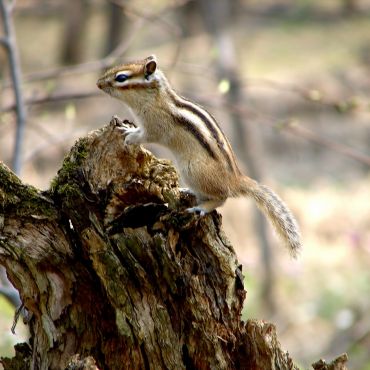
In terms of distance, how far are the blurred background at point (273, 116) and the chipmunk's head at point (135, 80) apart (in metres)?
0.72

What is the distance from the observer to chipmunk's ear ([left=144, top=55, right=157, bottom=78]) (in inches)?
147

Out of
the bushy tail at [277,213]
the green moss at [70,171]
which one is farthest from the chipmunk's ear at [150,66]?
the green moss at [70,171]

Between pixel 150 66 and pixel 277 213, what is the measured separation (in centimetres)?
87

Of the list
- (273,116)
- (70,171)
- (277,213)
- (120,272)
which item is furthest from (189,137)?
(273,116)

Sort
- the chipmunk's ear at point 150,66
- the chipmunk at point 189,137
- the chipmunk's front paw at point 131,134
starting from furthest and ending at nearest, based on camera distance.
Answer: the chipmunk's ear at point 150,66, the chipmunk at point 189,137, the chipmunk's front paw at point 131,134

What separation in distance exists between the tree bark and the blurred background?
2.95 ft

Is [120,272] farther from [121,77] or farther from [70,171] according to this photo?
[121,77]

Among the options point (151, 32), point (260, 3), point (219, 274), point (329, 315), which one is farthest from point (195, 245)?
point (260, 3)

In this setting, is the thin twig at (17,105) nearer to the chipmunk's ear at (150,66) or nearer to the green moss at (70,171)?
the chipmunk's ear at (150,66)

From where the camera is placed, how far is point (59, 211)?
300 cm

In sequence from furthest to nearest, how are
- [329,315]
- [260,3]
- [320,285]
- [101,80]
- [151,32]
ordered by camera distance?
1. [260,3]
2. [151,32]
3. [320,285]
4. [329,315]
5. [101,80]

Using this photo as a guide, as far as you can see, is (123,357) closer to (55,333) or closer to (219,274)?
(55,333)

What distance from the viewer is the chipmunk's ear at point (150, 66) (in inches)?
147

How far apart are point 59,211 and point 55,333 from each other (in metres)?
0.44
